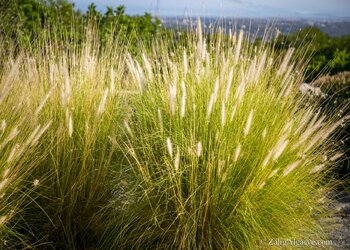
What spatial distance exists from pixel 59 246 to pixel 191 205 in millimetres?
1035

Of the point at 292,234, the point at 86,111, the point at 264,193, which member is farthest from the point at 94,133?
the point at 292,234

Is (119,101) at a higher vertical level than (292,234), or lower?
higher

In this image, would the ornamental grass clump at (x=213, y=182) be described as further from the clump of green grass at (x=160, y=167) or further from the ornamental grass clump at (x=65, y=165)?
the ornamental grass clump at (x=65, y=165)

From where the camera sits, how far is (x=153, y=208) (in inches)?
118

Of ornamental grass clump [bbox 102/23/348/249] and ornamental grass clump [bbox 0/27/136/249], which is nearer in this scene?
ornamental grass clump [bbox 102/23/348/249]

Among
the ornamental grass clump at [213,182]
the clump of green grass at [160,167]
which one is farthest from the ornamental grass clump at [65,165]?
the ornamental grass clump at [213,182]

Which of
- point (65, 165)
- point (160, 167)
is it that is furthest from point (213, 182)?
point (65, 165)

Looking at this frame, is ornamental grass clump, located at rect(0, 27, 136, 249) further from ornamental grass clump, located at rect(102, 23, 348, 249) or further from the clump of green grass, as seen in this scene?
ornamental grass clump, located at rect(102, 23, 348, 249)

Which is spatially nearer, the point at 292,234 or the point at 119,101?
the point at 292,234

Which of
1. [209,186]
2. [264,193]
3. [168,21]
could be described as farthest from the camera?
[168,21]

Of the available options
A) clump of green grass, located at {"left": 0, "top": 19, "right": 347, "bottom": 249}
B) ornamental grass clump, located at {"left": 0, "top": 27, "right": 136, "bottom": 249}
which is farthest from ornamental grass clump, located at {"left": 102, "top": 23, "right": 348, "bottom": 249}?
ornamental grass clump, located at {"left": 0, "top": 27, "right": 136, "bottom": 249}

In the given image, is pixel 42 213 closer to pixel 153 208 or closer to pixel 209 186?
pixel 153 208

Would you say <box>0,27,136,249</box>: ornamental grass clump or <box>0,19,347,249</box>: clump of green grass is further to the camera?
<box>0,27,136,249</box>: ornamental grass clump

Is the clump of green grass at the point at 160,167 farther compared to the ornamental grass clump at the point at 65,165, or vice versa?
the ornamental grass clump at the point at 65,165
